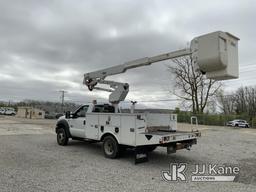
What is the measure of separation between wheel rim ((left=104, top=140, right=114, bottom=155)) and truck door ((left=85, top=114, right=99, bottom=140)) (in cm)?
53

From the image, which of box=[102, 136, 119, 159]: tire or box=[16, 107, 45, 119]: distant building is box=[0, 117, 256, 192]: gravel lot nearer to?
box=[102, 136, 119, 159]: tire

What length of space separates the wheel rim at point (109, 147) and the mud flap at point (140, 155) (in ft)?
3.56

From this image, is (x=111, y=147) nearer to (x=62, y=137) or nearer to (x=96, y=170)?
(x=96, y=170)

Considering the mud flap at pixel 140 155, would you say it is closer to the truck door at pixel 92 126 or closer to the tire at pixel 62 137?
the truck door at pixel 92 126

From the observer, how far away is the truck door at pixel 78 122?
34.0ft

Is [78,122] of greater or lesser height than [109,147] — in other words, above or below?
above

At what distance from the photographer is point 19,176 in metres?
6.41

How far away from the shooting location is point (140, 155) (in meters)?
8.12

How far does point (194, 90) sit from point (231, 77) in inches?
1490

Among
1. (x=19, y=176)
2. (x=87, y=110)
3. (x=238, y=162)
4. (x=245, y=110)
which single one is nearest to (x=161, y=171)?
(x=238, y=162)

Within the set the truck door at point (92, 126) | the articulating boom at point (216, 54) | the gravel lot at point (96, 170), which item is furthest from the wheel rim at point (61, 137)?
the articulating boom at point (216, 54)

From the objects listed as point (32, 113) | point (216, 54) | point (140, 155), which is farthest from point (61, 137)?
point (32, 113)

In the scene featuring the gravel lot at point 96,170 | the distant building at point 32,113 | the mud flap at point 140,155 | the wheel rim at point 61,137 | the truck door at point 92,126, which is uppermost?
the distant building at point 32,113

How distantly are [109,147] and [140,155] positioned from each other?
4.35 feet
